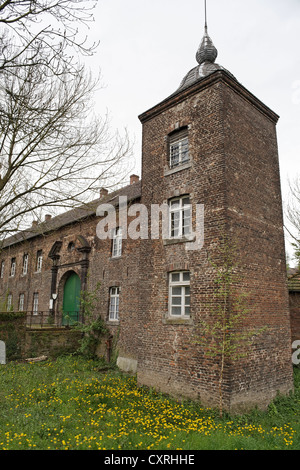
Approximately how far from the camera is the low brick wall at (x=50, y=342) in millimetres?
14352

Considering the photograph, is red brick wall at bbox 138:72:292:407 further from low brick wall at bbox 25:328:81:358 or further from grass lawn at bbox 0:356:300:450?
low brick wall at bbox 25:328:81:358

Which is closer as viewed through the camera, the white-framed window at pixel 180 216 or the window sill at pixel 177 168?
the white-framed window at pixel 180 216

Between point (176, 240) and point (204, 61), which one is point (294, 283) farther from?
point (204, 61)

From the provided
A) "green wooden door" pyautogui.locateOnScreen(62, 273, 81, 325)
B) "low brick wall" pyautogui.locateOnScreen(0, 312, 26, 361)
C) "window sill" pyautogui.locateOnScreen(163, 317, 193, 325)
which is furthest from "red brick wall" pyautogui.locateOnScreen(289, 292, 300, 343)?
"low brick wall" pyautogui.locateOnScreen(0, 312, 26, 361)

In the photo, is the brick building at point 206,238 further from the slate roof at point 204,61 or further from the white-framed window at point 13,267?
the white-framed window at point 13,267

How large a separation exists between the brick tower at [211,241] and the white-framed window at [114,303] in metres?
3.68

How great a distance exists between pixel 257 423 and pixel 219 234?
4.86m

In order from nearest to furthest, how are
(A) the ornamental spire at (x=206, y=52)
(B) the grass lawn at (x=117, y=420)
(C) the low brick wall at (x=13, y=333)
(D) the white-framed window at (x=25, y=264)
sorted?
1. (B) the grass lawn at (x=117, y=420)
2. (A) the ornamental spire at (x=206, y=52)
3. (C) the low brick wall at (x=13, y=333)
4. (D) the white-framed window at (x=25, y=264)

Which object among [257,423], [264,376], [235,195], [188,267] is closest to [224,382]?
[257,423]

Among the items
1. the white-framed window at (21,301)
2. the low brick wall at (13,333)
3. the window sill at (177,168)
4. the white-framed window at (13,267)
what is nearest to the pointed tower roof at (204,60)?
the window sill at (177,168)

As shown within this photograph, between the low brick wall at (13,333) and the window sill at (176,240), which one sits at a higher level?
the window sill at (176,240)

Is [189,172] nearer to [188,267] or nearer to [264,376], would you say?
[188,267]

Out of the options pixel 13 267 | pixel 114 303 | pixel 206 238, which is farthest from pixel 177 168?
pixel 13 267

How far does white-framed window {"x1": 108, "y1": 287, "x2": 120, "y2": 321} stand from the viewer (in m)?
14.7
